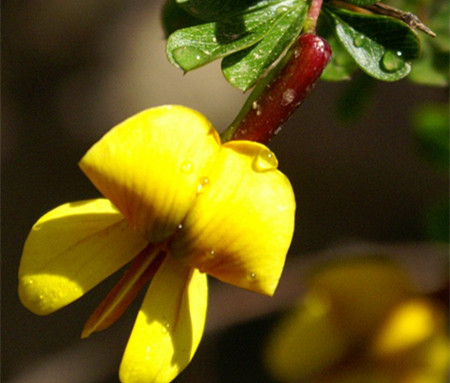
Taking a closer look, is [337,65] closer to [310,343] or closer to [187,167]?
[187,167]

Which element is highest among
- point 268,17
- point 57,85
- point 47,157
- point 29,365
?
point 268,17

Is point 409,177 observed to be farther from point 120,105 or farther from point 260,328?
point 120,105

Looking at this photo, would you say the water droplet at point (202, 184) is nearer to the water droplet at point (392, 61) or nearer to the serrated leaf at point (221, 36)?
the serrated leaf at point (221, 36)

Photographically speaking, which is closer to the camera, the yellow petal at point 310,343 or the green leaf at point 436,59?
the green leaf at point 436,59

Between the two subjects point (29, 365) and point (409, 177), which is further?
point (409, 177)

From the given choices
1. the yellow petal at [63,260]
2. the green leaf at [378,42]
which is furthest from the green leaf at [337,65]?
the yellow petal at [63,260]

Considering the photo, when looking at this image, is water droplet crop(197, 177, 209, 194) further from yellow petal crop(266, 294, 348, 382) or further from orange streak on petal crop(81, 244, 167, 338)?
yellow petal crop(266, 294, 348, 382)

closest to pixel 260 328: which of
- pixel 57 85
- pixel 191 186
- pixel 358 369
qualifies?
pixel 358 369
